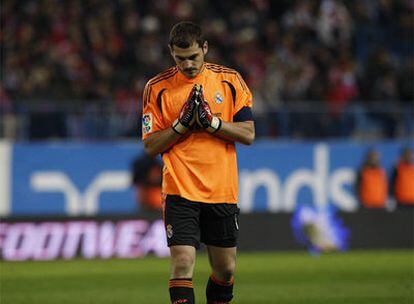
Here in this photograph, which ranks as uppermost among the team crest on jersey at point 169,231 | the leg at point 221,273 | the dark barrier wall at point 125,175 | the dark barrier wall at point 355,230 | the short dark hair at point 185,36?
the short dark hair at point 185,36

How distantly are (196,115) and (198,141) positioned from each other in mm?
324

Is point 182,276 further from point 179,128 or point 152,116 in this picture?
point 152,116

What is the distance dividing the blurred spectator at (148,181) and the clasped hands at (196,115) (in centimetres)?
1103

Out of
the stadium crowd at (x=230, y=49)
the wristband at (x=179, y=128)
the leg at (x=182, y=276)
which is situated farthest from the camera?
the stadium crowd at (x=230, y=49)

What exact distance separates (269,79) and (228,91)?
13.6 metres

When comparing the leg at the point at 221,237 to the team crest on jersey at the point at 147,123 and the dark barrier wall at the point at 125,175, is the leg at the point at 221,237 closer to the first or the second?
the team crest on jersey at the point at 147,123

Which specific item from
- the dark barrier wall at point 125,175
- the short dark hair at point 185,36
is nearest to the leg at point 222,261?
the short dark hair at point 185,36

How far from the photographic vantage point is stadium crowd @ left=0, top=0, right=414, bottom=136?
19.9 m

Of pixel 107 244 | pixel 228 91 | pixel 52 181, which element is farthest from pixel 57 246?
pixel 228 91

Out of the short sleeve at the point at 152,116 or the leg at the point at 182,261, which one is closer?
the leg at the point at 182,261

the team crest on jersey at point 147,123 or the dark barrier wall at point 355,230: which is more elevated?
the team crest on jersey at point 147,123

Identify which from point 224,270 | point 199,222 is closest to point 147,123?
point 199,222

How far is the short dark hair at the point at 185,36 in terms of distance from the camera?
7027 millimetres

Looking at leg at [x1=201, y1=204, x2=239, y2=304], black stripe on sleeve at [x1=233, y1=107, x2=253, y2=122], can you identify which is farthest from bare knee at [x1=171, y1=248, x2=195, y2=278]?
black stripe on sleeve at [x1=233, y1=107, x2=253, y2=122]
